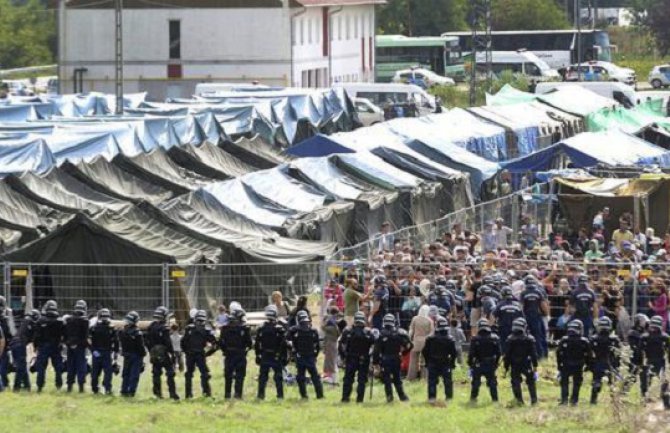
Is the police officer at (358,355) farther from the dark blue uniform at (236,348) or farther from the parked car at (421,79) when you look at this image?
the parked car at (421,79)

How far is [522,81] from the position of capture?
86938 millimetres

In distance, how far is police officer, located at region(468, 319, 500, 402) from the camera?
906 inches

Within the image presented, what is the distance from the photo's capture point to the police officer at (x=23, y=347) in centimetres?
2409

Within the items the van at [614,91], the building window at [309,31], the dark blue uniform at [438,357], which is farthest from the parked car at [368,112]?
the dark blue uniform at [438,357]

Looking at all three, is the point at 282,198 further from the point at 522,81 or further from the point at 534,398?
the point at 522,81

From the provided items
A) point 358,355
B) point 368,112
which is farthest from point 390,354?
point 368,112

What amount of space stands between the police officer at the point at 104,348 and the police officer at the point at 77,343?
0.13 metres

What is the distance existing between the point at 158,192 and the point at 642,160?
12.9 m

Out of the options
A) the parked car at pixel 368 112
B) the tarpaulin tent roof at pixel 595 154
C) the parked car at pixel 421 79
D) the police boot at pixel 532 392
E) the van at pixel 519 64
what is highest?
the van at pixel 519 64

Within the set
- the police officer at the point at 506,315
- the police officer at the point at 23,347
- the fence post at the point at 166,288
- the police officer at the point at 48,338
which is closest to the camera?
the police officer at the point at 48,338

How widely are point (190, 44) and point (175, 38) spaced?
838mm

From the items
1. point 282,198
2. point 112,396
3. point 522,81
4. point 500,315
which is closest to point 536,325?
point 500,315

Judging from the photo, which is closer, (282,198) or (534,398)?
(534,398)

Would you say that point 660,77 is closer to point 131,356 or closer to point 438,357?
point 438,357
